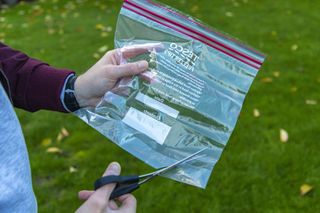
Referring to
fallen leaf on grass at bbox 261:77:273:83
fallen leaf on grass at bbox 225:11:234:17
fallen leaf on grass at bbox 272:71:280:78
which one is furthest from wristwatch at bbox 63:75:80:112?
fallen leaf on grass at bbox 225:11:234:17

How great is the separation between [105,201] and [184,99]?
0.27 metres

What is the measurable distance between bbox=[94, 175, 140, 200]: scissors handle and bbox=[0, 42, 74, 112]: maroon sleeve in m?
0.30

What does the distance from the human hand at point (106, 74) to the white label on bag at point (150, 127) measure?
103 millimetres

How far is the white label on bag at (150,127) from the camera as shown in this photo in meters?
0.93

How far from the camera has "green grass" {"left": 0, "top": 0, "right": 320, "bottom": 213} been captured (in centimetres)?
217

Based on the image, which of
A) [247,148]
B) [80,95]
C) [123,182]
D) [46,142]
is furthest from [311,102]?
[123,182]

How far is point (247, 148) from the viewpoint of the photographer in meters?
2.51

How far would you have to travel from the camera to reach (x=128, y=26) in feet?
3.31

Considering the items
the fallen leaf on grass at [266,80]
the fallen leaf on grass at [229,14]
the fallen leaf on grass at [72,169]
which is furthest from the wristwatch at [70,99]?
the fallen leaf on grass at [229,14]

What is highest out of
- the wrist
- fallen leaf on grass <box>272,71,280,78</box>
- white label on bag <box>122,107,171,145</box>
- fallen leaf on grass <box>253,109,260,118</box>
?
white label on bag <box>122,107,171,145</box>

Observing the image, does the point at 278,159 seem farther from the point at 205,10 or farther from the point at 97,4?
the point at 97,4

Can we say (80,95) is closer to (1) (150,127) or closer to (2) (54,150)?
(1) (150,127)

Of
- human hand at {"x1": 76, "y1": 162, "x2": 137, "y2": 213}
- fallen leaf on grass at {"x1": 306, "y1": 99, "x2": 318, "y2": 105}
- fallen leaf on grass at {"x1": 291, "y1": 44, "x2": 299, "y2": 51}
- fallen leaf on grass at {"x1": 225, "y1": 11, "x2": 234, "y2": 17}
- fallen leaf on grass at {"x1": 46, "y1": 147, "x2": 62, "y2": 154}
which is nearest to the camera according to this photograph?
human hand at {"x1": 76, "y1": 162, "x2": 137, "y2": 213}

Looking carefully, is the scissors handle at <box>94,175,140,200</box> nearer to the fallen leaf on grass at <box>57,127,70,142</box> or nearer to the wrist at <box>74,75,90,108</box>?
the wrist at <box>74,75,90,108</box>
